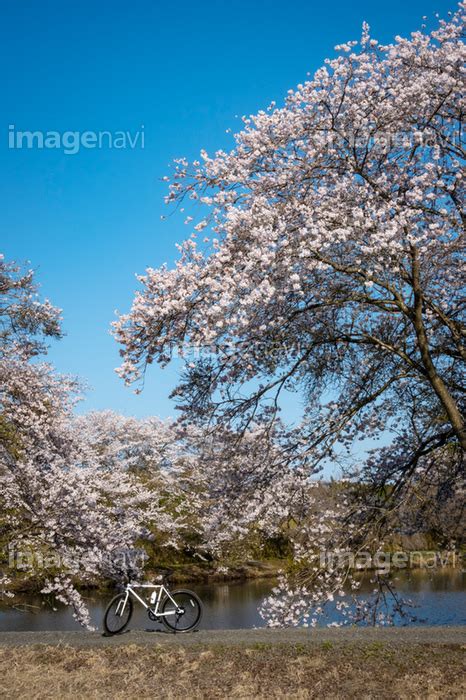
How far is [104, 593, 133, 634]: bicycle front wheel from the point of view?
38.8 feet

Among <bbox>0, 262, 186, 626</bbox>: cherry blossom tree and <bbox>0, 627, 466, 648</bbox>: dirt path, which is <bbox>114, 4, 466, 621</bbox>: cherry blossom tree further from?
<bbox>0, 262, 186, 626</bbox>: cherry blossom tree

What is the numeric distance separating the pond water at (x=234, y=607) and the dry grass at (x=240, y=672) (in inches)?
392

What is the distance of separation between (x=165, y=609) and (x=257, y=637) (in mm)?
2281

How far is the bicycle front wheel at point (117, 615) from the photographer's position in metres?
11.8

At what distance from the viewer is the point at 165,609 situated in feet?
40.0

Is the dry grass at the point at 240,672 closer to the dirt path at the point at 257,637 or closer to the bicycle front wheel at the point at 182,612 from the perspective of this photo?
the dirt path at the point at 257,637

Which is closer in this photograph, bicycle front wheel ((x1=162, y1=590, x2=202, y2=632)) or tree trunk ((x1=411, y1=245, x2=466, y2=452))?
tree trunk ((x1=411, y1=245, x2=466, y2=452))

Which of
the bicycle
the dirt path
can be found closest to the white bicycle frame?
the bicycle

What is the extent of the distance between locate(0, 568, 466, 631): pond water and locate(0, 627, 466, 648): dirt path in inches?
316

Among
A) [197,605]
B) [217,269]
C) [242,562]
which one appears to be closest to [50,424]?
[197,605]

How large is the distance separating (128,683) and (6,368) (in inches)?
333

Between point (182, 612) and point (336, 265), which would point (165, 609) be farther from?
point (336, 265)

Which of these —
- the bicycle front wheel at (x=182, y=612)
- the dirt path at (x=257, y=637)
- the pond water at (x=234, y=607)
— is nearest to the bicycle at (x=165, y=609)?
the bicycle front wheel at (x=182, y=612)

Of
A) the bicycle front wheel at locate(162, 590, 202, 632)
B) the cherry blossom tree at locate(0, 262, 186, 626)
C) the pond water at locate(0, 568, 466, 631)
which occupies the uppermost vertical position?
the cherry blossom tree at locate(0, 262, 186, 626)
